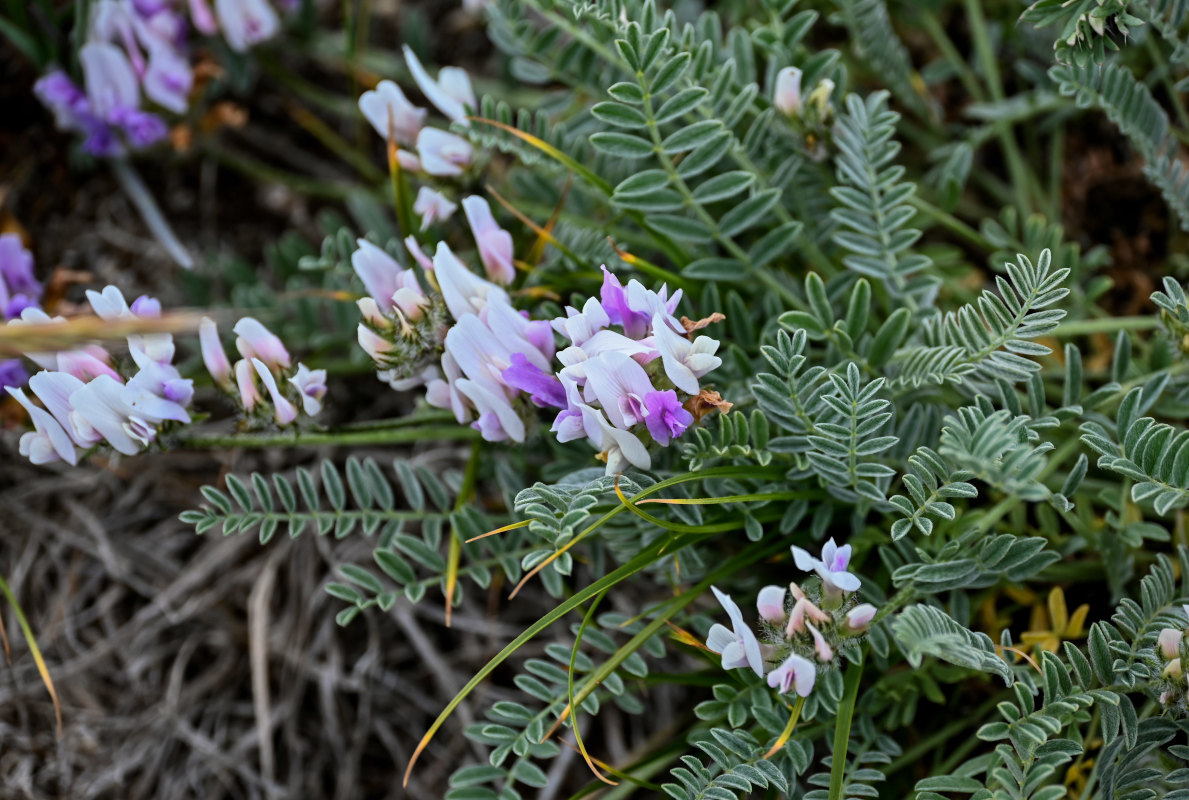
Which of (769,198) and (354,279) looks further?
(354,279)

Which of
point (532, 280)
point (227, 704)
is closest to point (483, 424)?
point (532, 280)

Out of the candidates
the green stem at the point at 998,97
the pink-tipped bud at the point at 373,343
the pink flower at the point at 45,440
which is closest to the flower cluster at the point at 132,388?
the pink flower at the point at 45,440

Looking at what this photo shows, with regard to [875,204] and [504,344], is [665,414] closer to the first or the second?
[504,344]

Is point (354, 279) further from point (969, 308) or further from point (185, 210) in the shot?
point (969, 308)

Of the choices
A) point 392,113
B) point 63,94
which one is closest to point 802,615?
point 392,113

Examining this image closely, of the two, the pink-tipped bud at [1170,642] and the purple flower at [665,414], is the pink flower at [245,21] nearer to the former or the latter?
the purple flower at [665,414]

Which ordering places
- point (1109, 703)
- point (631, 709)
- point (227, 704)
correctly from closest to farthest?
point (1109, 703)
point (631, 709)
point (227, 704)
